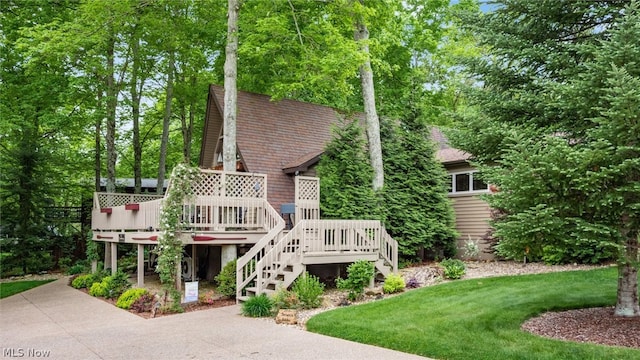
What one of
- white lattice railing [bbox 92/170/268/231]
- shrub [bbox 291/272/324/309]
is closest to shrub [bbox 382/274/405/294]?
shrub [bbox 291/272/324/309]

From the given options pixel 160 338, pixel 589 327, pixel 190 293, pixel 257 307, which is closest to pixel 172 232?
pixel 190 293

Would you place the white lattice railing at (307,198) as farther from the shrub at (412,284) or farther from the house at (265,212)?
the shrub at (412,284)

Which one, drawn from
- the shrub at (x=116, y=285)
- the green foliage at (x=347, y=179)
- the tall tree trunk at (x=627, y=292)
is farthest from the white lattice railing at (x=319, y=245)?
the tall tree trunk at (x=627, y=292)

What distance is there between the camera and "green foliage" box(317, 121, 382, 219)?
13.4 meters

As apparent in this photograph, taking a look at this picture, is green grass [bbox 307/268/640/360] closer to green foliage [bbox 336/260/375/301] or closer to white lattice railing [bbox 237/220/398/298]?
green foliage [bbox 336/260/375/301]

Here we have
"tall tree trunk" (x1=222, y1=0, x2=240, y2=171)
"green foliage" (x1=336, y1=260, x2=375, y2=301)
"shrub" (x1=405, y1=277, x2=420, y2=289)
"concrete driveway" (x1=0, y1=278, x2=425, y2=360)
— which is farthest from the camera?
"tall tree trunk" (x1=222, y1=0, x2=240, y2=171)

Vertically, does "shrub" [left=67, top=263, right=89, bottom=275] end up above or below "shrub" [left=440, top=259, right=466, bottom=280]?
below

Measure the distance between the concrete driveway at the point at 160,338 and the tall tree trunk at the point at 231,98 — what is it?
4.32 metres

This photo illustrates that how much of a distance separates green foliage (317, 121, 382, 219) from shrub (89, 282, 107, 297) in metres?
6.03

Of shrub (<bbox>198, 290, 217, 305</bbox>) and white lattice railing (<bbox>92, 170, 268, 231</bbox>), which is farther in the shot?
white lattice railing (<bbox>92, 170, 268, 231</bbox>)

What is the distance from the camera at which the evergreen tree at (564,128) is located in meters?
5.82

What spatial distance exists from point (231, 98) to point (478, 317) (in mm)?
8644

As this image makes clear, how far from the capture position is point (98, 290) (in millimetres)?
12906

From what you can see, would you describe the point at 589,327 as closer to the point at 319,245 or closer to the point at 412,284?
the point at 412,284
